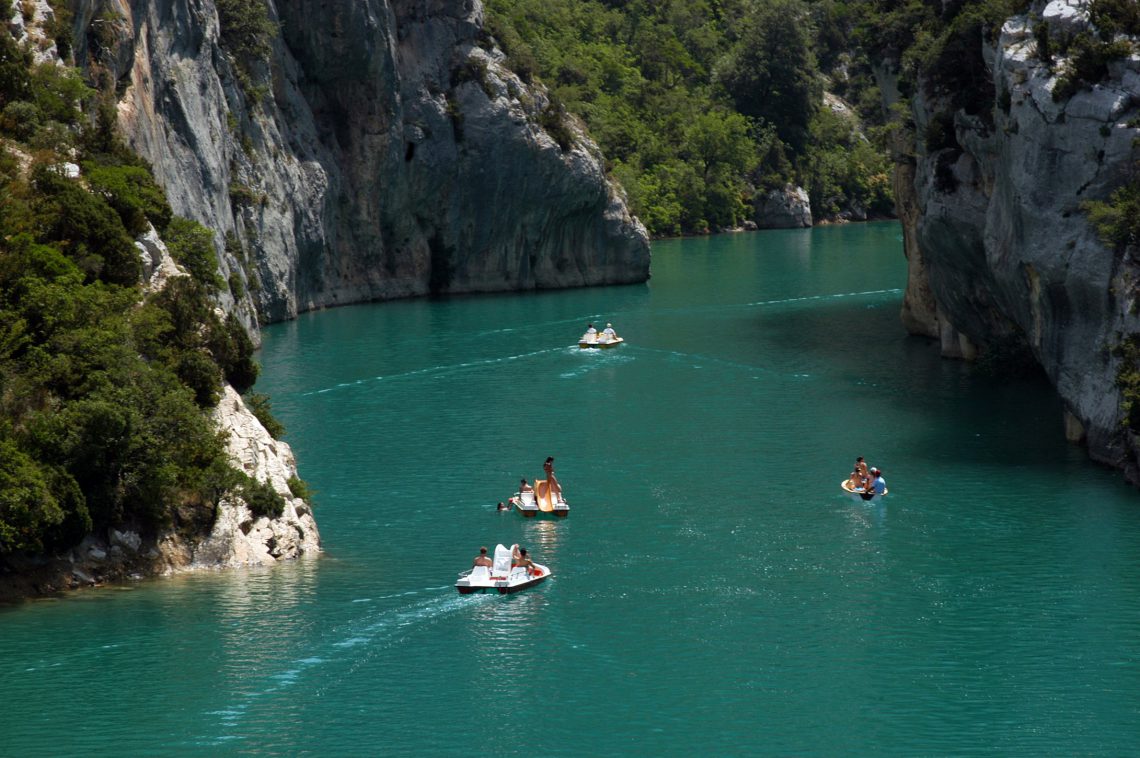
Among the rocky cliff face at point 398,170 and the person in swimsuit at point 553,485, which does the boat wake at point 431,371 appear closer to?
the rocky cliff face at point 398,170

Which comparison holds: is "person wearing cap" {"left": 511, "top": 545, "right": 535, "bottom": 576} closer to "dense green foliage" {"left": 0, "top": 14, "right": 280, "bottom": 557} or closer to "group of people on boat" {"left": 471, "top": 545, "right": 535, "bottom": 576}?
"group of people on boat" {"left": 471, "top": 545, "right": 535, "bottom": 576}

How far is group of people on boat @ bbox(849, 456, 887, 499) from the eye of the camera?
51500 millimetres

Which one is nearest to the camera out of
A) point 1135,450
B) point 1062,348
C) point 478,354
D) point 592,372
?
point 1135,450

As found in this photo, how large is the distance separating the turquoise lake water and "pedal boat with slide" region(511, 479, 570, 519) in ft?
3.02

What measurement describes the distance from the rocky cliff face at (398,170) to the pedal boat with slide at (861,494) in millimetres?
50411

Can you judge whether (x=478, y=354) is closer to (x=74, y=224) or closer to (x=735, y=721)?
(x=74, y=224)

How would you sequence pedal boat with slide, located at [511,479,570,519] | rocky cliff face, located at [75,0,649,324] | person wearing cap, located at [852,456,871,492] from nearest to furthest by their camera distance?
pedal boat with slide, located at [511,479,570,519], person wearing cap, located at [852,456,871,492], rocky cliff face, located at [75,0,649,324]

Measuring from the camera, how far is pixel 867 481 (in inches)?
2034

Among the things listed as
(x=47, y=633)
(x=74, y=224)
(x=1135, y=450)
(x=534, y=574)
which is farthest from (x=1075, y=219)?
(x=47, y=633)

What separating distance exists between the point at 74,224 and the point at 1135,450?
35917mm

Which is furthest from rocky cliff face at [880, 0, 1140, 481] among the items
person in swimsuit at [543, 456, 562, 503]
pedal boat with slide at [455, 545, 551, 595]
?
pedal boat with slide at [455, 545, 551, 595]

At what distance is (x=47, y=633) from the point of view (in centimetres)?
3625

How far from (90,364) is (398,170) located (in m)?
79.2

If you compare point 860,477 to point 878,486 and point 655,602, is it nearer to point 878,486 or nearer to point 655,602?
point 878,486
